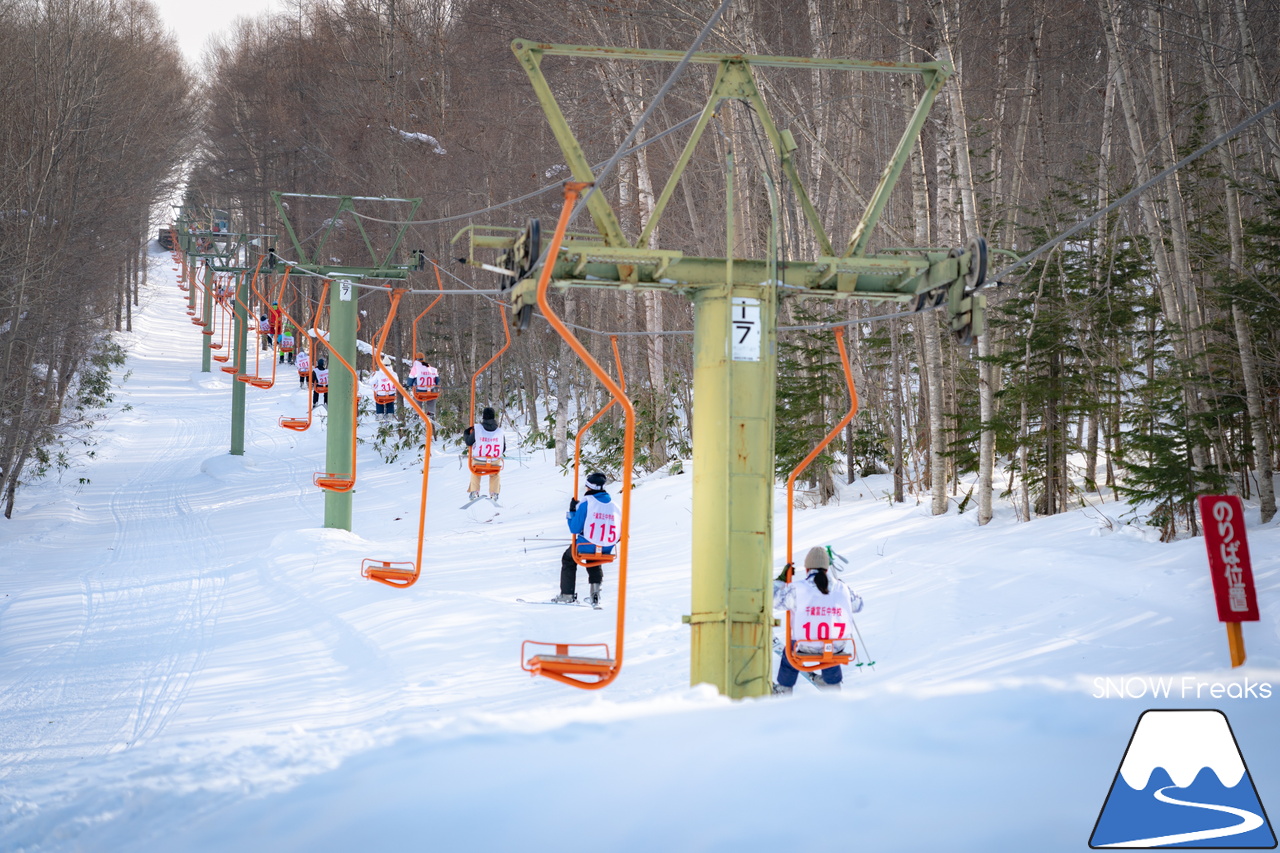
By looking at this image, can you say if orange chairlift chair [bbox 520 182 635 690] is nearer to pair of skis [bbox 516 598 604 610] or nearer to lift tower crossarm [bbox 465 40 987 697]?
lift tower crossarm [bbox 465 40 987 697]

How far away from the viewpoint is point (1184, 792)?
4152mm

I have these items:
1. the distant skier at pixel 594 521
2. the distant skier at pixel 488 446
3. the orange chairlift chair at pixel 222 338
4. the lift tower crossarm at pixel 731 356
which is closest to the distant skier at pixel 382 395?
the distant skier at pixel 488 446

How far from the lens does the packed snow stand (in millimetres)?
4383

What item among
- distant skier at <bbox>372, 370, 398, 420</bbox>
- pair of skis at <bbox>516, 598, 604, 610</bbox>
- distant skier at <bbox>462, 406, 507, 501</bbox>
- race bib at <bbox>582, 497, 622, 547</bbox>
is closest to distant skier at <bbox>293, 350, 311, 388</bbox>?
distant skier at <bbox>372, 370, 398, 420</bbox>

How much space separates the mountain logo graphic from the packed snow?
12 centimetres

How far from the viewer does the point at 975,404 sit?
617 inches

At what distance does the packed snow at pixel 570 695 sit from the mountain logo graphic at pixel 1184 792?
4.8 inches

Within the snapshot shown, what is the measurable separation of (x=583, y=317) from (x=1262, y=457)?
18.9 metres

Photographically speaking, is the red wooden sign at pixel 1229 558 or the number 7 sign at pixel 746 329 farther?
the number 7 sign at pixel 746 329

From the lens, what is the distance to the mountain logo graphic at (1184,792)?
155 inches

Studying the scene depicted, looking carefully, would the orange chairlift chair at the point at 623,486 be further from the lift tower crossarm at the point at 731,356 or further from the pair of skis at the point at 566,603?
the pair of skis at the point at 566,603

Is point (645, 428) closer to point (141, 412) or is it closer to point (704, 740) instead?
point (704, 740)

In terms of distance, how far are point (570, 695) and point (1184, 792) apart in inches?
186

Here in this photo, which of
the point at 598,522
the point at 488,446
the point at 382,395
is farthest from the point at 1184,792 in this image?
the point at 382,395
